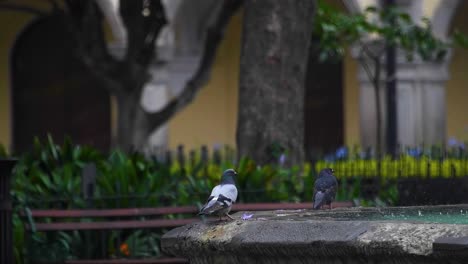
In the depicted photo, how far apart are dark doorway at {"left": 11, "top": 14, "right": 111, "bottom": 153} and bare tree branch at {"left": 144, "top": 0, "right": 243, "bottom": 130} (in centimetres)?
691

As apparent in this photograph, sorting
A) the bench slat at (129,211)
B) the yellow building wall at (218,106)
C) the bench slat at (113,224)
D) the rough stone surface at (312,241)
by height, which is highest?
the yellow building wall at (218,106)

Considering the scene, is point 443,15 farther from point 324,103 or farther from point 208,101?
point 208,101

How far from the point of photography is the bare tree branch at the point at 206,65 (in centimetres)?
1609

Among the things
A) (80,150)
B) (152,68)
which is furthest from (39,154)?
(152,68)

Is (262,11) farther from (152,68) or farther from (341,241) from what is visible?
(152,68)

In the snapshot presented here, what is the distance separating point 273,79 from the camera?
1219cm

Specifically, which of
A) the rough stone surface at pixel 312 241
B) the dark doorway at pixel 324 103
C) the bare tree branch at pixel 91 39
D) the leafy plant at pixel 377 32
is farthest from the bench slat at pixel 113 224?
the dark doorway at pixel 324 103

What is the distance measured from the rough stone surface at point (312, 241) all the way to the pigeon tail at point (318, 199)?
2.58ft

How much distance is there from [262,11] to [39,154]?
225 cm

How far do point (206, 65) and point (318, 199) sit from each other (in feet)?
31.7

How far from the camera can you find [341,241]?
5.14m

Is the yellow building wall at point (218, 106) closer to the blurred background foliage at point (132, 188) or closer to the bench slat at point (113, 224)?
the blurred background foliage at point (132, 188)

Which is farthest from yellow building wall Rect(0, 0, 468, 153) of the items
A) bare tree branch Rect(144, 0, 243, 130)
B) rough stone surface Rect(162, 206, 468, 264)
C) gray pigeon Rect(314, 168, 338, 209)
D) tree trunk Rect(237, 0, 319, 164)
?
rough stone surface Rect(162, 206, 468, 264)

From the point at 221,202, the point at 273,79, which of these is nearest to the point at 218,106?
the point at 273,79
